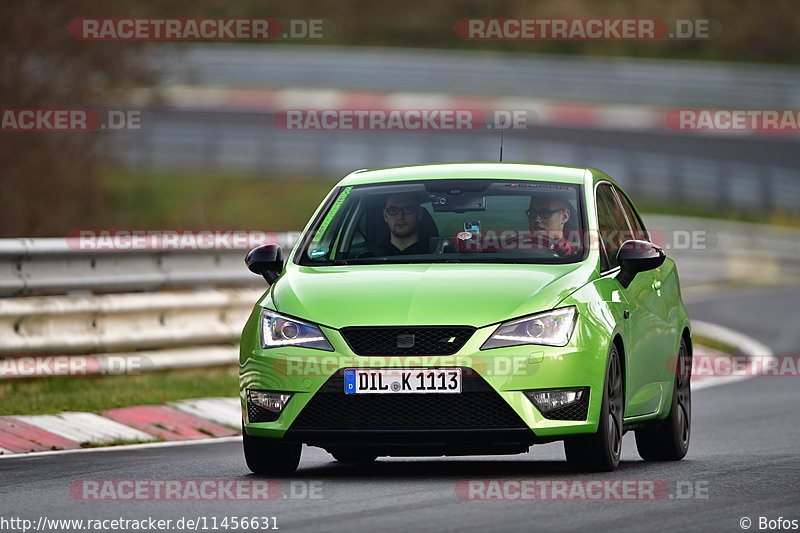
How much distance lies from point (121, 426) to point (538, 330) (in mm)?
4191

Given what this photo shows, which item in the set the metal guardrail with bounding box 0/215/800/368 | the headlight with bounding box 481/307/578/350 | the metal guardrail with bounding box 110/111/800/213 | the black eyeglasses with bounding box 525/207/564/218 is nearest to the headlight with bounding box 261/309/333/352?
the headlight with bounding box 481/307/578/350

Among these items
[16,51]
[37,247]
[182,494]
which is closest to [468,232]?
[182,494]

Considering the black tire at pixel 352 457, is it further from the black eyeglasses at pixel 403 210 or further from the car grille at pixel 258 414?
the black eyeglasses at pixel 403 210

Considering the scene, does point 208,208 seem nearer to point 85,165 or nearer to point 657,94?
point 85,165

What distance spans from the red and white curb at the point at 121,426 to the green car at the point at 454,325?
83.5 inches

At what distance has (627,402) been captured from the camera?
31.9ft

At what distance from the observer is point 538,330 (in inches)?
353

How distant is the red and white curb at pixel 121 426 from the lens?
37.3ft

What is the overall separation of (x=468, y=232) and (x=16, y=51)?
1466 centimetres

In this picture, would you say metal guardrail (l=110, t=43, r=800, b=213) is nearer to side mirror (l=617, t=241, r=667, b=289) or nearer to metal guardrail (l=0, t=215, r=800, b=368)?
metal guardrail (l=0, t=215, r=800, b=368)

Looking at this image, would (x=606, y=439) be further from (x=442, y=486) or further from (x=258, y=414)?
(x=258, y=414)

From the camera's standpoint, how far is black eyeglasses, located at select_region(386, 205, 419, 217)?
9984 mm

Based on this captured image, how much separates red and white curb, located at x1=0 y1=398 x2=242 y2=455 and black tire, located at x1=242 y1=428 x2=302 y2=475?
216 cm

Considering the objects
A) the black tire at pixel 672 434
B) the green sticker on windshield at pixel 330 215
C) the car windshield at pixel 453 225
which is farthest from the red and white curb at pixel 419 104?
the car windshield at pixel 453 225
